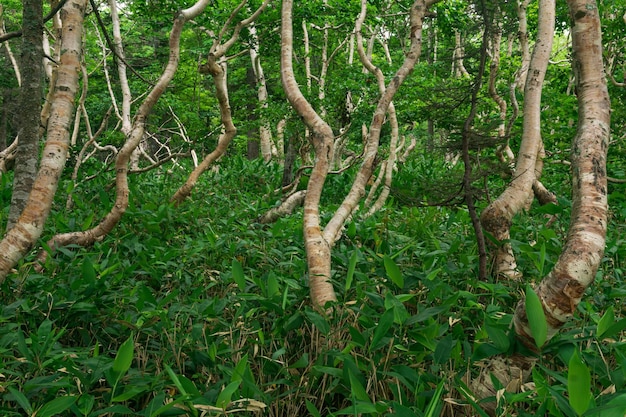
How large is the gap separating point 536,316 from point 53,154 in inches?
131

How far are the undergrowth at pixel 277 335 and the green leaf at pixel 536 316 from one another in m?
0.16

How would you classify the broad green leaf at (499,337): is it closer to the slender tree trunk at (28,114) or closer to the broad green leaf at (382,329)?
the broad green leaf at (382,329)

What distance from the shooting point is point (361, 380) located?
8.41 feet

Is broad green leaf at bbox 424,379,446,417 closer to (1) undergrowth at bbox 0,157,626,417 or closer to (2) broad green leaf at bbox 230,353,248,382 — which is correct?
(1) undergrowth at bbox 0,157,626,417

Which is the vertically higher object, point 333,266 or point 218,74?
point 218,74

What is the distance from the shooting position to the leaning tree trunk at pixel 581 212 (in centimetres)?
228

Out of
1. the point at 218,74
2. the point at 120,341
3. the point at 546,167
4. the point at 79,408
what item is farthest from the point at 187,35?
the point at 79,408

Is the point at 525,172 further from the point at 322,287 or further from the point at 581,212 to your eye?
the point at 322,287

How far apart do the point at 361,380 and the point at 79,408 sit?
1.41 metres

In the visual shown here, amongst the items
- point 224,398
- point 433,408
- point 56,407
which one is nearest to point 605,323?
point 433,408

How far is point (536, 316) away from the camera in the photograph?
228cm

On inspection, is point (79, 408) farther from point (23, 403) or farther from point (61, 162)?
point (61, 162)

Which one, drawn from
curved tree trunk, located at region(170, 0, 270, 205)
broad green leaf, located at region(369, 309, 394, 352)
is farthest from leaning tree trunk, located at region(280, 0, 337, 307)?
curved tree trunk, located at region(170, 0, 270, 205)

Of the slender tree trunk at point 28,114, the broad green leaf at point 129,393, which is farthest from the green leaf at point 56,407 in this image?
the slender tree trunk at point 28,114
